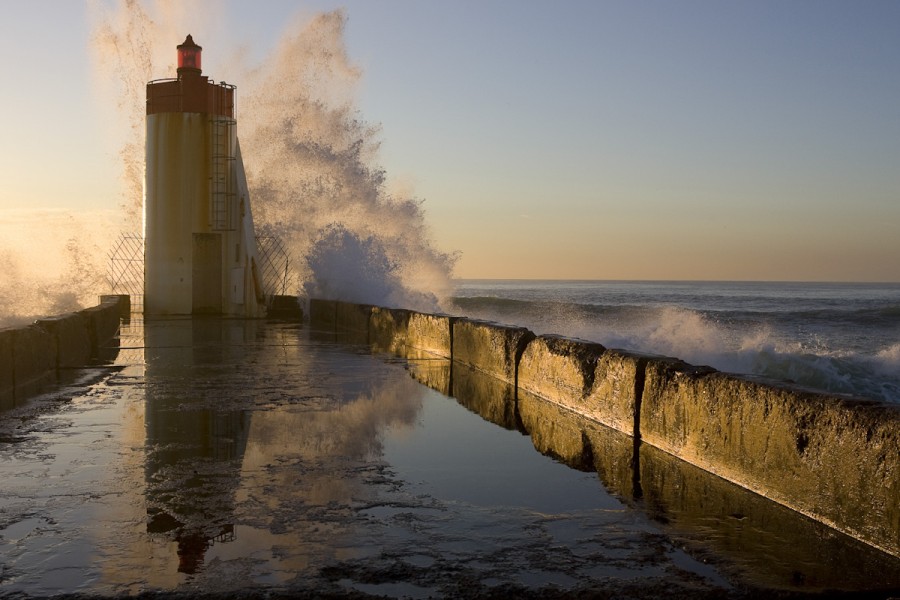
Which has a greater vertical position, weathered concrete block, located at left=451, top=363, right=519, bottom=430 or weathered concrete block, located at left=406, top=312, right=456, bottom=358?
weathered concrete block, located at left=406, top=312, right=456, bottom=358

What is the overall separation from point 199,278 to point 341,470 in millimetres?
13850

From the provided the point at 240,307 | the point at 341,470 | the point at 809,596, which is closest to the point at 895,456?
the point at 809,596

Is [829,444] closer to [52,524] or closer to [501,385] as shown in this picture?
[52,524]

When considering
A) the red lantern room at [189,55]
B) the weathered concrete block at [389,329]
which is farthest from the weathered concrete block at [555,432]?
the red lantern room at [189,55]

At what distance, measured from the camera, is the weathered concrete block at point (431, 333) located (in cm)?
1029

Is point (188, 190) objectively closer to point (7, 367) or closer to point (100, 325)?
point (100, 325)

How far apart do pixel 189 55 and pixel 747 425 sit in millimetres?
15606

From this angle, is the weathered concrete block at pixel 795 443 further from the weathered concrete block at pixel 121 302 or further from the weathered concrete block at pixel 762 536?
the weathered concrete block at pixel 121 302

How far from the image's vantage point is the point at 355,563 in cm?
287

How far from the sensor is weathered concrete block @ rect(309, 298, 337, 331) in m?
17.4

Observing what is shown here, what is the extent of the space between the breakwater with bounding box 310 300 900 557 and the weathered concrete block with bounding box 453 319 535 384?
242mm

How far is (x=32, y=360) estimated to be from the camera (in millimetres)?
7785

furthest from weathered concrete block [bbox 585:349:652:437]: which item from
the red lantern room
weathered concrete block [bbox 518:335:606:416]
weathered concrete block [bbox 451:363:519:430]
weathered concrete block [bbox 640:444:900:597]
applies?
the red lantern room

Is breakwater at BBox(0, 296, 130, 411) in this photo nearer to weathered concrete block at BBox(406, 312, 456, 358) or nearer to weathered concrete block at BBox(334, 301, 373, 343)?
weathered concrete block at BBox(406, 312, 456, 358)
